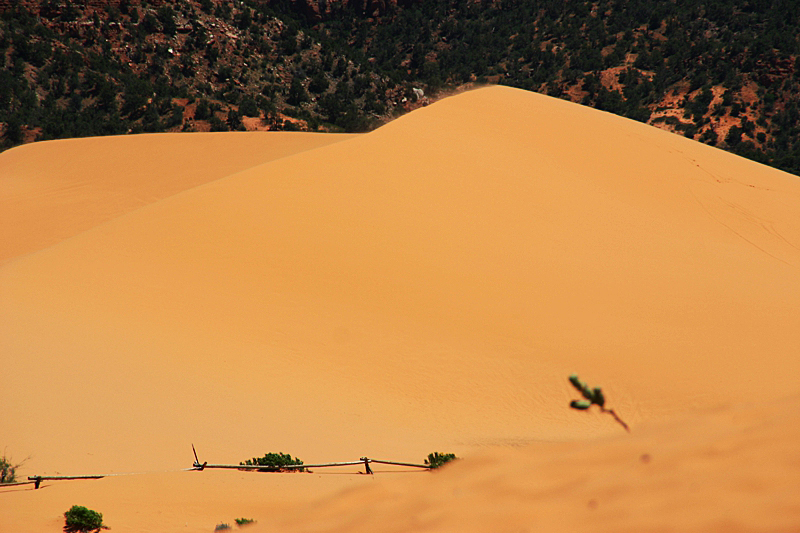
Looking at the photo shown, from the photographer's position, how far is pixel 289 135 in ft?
103

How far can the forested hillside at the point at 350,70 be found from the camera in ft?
121

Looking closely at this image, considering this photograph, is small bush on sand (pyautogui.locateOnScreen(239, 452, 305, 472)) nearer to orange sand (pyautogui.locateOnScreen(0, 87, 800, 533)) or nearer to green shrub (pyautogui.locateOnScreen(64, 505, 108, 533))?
orange sand (pyautogui.locateOnScreen(0, 87, 800, 533))

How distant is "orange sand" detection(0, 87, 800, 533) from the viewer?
13.5 ft

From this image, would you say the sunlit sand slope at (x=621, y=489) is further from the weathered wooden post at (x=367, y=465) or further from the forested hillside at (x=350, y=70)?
the forested hillside at (x=350, y=70)

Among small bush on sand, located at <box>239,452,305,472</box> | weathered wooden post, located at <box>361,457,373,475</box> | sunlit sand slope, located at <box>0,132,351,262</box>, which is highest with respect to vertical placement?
sunlit sand slope, located at <box>0,132,351,262</box>

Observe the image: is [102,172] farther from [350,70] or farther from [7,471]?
[350,70]

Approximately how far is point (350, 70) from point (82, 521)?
45622mm

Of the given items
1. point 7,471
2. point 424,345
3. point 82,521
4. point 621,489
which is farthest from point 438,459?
point 7,471

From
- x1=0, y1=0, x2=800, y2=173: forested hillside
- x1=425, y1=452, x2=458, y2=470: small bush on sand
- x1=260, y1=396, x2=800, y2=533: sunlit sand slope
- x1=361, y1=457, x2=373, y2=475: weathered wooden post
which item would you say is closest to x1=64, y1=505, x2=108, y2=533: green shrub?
x1=260, y1=396, x2=800, y2=533: sunlit sand slope

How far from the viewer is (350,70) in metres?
47.4

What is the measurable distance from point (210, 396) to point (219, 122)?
32910mm

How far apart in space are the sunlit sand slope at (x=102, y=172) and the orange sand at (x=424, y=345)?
10.1m

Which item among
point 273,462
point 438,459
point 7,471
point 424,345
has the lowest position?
point 438,459

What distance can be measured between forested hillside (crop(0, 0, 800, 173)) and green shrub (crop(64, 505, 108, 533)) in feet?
111
